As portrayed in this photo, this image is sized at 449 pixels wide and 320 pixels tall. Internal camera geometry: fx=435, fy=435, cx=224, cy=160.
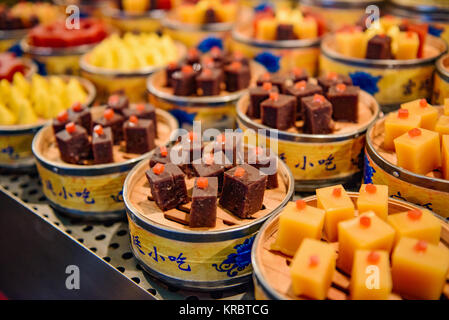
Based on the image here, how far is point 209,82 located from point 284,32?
812 mm

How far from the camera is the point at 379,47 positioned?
108 inches

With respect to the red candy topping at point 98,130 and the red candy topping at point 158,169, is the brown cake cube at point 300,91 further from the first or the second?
the red candy topping at point 98,130

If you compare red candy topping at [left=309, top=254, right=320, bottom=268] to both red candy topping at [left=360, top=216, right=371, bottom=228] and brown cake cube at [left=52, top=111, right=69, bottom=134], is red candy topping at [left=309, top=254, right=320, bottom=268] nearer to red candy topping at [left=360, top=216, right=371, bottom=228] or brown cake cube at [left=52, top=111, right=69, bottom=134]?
red candy topping at [left=360, top=216, right=371, bottom=228]

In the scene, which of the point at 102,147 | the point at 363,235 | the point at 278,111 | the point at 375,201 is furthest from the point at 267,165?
the point at 102,147

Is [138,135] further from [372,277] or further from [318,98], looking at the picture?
[372,277]

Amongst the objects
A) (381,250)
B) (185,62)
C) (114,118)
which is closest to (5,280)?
(114,118)

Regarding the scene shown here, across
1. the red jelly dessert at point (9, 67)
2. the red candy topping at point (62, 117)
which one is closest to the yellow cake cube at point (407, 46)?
the red candy topping at point (62, 117)

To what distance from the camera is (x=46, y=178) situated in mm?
2514

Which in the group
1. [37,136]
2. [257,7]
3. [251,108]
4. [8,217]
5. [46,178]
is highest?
[257,7]

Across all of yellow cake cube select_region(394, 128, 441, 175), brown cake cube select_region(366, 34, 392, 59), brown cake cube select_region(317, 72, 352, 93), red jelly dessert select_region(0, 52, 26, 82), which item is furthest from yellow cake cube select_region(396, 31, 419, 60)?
red jelly dessert select_region(0, 52, 26, 82)

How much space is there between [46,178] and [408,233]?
1943 mm

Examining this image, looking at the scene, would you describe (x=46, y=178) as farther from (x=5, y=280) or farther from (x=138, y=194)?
(x=5, y=280)

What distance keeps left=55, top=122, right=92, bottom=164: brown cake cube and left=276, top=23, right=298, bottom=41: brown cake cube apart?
167cm
